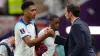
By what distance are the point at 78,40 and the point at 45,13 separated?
6047 mm

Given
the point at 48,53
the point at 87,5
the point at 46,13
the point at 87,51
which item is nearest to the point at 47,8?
the point at 46,13

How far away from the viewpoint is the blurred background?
1399 centimetres

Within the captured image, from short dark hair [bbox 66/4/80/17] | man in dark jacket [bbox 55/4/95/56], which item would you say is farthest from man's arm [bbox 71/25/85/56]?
short dark hair [bbox 66/4/80/17]

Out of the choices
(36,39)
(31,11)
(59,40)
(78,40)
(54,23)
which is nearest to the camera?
(36,39)

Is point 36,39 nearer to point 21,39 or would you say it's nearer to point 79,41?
point 21,39

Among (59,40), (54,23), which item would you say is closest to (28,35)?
(59,40)

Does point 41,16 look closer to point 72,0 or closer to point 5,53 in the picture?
point 72,0

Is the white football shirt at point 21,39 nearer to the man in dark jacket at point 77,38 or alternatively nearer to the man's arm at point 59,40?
the man in dark jacket at point 77,38

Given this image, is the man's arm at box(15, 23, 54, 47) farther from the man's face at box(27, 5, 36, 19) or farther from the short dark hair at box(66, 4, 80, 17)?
the short dark hair at box(66, 4, 80, 17)

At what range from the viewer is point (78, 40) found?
26.5ft

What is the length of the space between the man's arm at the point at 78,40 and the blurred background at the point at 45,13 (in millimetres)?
5794

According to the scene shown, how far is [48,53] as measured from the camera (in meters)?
9.95

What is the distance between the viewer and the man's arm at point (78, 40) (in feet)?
26.5

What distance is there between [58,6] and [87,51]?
590 centimetres
